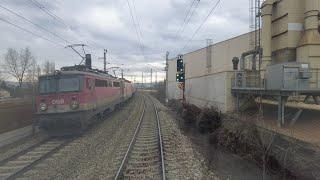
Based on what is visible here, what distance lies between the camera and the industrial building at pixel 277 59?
1902 centimetres

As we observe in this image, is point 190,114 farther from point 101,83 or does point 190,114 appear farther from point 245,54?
point 245,54

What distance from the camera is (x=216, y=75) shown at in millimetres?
30359

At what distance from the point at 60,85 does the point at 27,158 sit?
22.0 ft

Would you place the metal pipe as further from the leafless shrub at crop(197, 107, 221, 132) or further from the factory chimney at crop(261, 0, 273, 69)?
the leafless shrub at crop(197, 107, 221, 132)

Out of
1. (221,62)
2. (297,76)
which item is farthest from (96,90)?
(221,62)

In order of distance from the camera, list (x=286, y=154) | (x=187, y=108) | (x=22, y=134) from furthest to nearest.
Answer: (x=187, y=108), (x=22, y=134), (x=286, y=154)

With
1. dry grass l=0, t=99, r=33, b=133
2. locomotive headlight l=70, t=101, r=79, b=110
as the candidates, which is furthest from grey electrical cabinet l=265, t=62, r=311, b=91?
dry grass l=0, t=99, r=33, b=133

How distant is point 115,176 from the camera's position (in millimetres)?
11719

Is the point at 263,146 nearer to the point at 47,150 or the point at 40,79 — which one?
the point at 47,150

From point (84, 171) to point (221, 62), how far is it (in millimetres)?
32568

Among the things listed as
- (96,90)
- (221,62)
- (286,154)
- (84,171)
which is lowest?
(84,171)

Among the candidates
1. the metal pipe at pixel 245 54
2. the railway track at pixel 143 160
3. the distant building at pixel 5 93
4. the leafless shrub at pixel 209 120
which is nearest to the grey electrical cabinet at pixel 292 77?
the leafless shrub at pixel 209 120

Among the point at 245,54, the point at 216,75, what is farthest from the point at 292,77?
the point at 245,54

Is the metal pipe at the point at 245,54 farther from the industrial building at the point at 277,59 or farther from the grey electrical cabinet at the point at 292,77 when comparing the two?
the grey electrical cabinet at the point at 292,77
